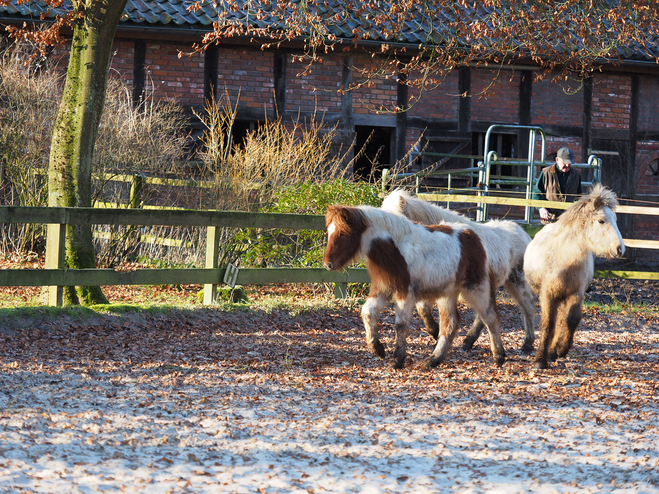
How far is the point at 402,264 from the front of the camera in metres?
6.55

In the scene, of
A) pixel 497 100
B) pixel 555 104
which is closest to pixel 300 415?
pixel 497 100

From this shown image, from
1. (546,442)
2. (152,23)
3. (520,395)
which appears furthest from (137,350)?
(152,23)

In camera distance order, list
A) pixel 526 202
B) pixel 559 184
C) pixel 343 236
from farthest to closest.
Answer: pixel 526 202 → pixel 559 184 → pixel 343 236

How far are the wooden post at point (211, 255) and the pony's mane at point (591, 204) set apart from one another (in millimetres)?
4035

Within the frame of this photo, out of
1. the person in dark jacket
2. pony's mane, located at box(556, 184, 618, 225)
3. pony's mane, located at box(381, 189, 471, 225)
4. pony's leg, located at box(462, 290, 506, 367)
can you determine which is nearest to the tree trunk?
pony's mane, located at box(381, 189, 471, 225)

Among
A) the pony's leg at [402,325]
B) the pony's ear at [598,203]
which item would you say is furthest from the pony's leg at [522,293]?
the pony's leg at [402,325]

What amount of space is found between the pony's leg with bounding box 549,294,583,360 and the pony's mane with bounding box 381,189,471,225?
1595 mm

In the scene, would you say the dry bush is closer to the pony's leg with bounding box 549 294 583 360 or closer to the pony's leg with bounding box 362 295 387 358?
the pony's leg with bounding box 362 295 387 358

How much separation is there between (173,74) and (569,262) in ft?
34.6

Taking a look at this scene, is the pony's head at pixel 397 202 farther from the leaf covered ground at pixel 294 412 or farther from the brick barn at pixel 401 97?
the brick barn at pixel 401 97

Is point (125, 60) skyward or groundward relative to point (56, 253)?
skyward

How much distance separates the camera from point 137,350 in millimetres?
6949

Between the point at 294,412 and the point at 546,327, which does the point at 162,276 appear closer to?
the point at 294,412

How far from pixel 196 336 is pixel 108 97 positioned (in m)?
6.21
